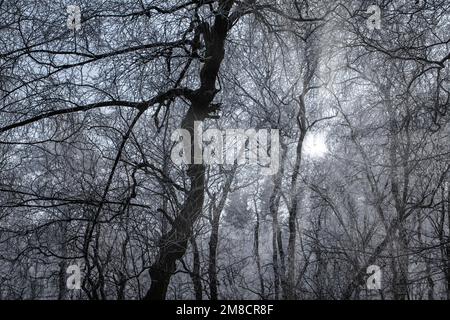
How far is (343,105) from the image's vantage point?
920 cm

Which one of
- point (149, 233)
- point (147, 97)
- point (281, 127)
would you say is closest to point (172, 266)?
point (149, 233)

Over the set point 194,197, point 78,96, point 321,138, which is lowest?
point 194,197

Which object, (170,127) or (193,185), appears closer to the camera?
(193,185)

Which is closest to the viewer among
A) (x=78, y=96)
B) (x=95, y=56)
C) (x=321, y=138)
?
(x=95, y=56)

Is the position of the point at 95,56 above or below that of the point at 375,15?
below

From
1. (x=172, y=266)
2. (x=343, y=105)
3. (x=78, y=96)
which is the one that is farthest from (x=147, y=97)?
(x=343, y=105)

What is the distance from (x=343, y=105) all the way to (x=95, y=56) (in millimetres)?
6139

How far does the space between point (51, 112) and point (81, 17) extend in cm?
108

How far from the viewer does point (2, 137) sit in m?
5.51

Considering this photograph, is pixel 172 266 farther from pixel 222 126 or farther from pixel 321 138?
pixel 321 138

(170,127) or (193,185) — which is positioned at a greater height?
(170,127)

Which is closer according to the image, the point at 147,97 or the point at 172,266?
the point at 172,266
